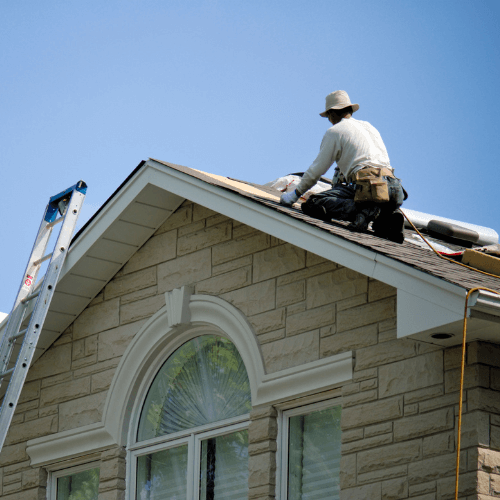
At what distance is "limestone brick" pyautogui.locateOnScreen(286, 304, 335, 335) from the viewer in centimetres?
751

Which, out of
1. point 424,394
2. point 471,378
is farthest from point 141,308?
point 471,378

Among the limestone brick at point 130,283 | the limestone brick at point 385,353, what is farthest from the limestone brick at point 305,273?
the limestone brick at point 130,283

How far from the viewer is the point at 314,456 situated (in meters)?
7.38

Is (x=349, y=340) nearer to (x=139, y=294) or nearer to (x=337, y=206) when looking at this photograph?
(x=337, y=206)

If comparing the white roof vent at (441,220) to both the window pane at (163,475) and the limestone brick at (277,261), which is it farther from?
the window pane at (163,475)

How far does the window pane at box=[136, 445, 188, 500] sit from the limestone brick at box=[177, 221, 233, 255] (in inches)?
72.3

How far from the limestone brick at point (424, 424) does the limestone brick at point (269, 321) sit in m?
1.55

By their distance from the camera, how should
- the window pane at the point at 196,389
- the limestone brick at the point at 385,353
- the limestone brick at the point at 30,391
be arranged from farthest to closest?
the limestone brick at the point at 30,391, the window pane at the point at 196,389, the limestone brick at the point at 385,353

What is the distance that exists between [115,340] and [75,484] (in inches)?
57.6

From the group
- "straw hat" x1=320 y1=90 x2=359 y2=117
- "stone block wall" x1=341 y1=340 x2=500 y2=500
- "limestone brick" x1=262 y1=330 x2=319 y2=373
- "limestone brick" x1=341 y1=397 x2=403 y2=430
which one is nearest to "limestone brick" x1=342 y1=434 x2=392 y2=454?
"stone block wall" x1=341 y1=340 x2=500 y2=500

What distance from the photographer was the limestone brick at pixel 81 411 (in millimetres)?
9062

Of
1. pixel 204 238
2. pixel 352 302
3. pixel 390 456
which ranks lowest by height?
pixel 390 456

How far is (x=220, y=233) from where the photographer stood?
28.8ft

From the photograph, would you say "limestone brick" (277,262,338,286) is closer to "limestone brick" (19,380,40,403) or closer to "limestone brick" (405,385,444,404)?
"limestone brick" (405,385,444,404)
